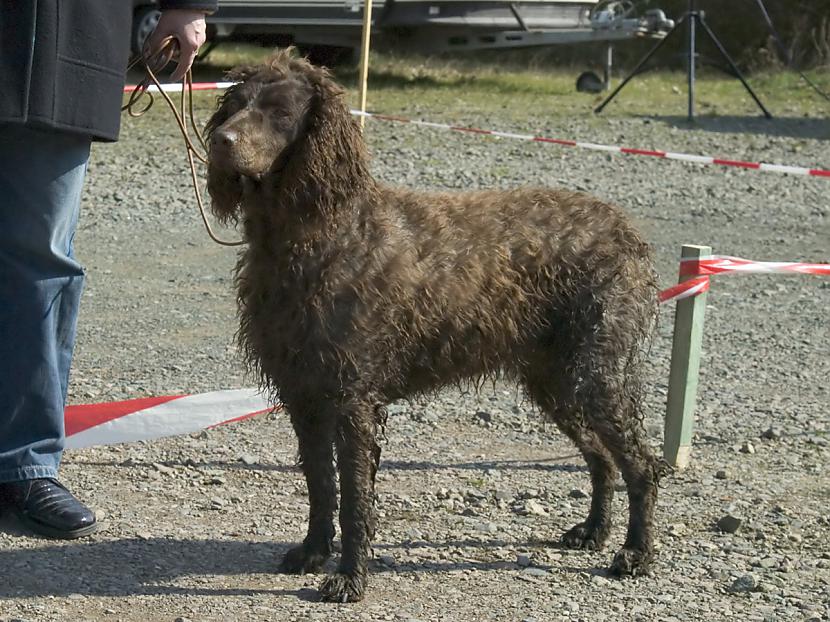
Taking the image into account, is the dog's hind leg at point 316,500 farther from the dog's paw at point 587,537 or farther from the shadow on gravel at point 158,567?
the dog's paw at point 587,537

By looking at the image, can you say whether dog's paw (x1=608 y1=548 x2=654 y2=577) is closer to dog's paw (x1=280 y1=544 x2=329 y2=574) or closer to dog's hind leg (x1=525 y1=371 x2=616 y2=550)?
dog's hind leg (x1=525 y1=371 x2=616 y2=550)

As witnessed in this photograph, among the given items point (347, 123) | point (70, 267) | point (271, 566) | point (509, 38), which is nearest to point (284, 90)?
point (347, 123)

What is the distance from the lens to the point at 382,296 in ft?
12.7

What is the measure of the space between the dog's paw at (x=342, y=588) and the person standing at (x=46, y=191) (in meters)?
0.95

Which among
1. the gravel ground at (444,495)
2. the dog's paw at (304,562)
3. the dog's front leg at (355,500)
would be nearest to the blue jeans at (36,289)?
the gravel ground at (444,495)

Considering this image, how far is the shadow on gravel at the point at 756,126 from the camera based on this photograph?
15.5 meters

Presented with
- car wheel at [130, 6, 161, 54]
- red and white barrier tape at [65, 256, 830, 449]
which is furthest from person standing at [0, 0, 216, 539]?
car wheel at [130, 6, 161, 54]

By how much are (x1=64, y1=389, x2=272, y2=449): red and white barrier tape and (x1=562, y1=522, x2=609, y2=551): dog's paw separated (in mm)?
1356

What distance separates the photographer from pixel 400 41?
18.4 m

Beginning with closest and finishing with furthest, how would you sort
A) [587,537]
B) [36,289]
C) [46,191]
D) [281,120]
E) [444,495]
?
1. [281,120]
2. [46,191]
3. [36,289]
4. [587,537]
5. [444,495]

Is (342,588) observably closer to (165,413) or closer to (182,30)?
(165,413)

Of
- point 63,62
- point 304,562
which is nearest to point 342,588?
point 304,562

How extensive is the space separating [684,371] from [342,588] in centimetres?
198

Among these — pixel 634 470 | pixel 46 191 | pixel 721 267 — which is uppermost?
pixel 46 191
